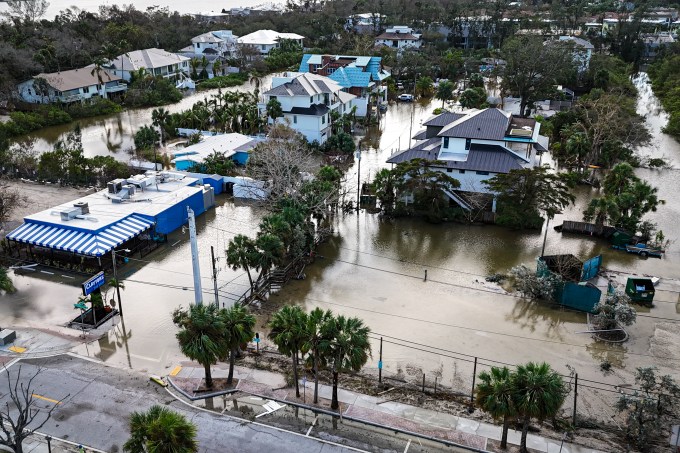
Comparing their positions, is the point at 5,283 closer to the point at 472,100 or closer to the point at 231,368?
the point at 231,368

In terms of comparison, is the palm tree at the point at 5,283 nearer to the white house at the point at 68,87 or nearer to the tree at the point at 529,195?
the tree at the point at 529,195

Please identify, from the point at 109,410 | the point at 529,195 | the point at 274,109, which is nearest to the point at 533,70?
the point at 274,109

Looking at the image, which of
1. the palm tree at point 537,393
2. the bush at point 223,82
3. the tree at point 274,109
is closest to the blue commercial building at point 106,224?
the tree at point 274,109

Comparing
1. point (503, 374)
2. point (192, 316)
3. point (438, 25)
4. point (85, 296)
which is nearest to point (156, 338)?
point (85, 296)

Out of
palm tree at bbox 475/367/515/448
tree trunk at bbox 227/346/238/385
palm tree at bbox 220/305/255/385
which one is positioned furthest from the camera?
tree trunk at bbox 227/346/238/385

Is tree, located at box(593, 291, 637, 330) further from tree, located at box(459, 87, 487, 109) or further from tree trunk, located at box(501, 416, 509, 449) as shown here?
tree, located at box(459, 87, 487, 109)

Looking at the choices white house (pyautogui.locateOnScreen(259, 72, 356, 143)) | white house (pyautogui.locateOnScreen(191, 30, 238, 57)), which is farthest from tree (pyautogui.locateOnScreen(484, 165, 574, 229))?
white house (pyautogui.locateOnScreen(191, 30, 238, 57))
